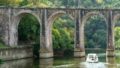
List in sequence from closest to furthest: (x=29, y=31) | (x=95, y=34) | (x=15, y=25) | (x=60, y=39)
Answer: (x=15, y=25) → (x=29, y=31) → (x=60, y=39) → (x=95, y=34)

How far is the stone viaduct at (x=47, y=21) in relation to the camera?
87625 mm

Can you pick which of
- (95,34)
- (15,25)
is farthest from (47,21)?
(95,34)

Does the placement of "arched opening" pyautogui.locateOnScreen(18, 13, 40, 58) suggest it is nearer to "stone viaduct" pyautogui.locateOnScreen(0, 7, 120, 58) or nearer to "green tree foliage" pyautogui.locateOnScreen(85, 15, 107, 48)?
"stone viaduct" pyautogui.locateOnScreen(0, 7, 120, 58)

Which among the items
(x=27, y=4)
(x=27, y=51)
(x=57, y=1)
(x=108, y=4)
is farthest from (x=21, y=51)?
(x=108, y=4)

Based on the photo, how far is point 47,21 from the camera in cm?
8881

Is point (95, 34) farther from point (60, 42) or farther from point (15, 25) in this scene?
point (15, 25)

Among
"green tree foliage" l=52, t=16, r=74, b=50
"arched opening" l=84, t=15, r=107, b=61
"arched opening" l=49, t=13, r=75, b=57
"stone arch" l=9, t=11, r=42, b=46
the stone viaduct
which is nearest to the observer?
the stone viaduct

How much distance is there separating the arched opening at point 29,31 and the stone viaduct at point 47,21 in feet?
8.50

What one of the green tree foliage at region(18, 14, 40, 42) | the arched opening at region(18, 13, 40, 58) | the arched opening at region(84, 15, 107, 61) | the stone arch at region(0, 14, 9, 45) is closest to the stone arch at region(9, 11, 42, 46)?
the stone arch at region(0, 14, 9, 45)

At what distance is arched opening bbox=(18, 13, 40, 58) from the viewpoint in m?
91.8

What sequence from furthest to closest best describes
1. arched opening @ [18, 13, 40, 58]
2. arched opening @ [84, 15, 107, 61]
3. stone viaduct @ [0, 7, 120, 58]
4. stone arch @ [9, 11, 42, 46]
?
arched opening @ [84, 15, 107, 61], arched opening @ [18, 13, 40, 58], stone arch @ [9, 11, 42, 46], stone viaduct @ [0, 7, 120, 58]

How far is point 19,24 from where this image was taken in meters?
93.8

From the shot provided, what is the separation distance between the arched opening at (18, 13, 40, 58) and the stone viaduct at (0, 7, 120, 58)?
2.59m

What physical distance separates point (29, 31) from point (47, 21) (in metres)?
5.52
